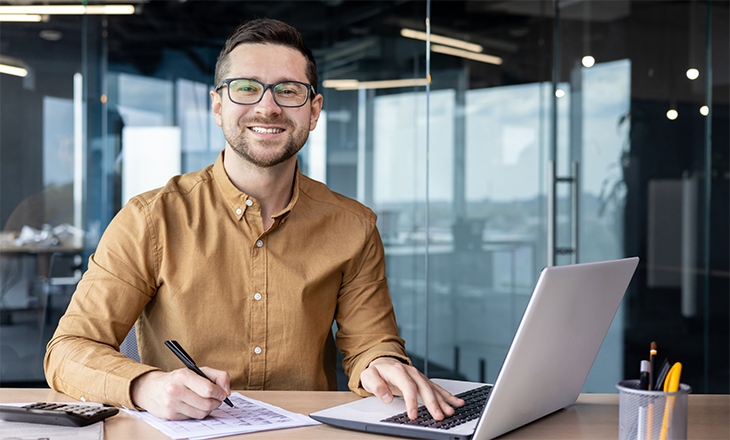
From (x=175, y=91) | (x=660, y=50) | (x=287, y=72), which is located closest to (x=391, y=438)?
(x=287, y=72)

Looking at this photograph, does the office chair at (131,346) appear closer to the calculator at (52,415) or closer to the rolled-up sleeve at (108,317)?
the rolled-up sleeve at (108,317)

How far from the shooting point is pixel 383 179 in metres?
3.59

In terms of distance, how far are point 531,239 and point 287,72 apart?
7.82 ft

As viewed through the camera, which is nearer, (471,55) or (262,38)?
(262,38)

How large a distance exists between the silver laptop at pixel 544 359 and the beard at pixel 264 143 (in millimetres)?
593

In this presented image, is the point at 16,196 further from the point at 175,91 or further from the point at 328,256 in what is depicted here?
the point at 328,256

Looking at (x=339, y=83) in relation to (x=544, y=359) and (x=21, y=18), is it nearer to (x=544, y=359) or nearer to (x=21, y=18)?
(x=21, y=18)

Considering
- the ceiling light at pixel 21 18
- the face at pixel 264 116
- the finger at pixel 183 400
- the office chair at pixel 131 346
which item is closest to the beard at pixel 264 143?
the face at pixel 264 116

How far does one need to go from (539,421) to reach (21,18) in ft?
10.5

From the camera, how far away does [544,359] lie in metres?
0.90

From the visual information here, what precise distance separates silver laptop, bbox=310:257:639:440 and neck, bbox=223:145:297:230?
0.56m

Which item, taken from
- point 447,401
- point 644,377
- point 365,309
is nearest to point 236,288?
point 365,309

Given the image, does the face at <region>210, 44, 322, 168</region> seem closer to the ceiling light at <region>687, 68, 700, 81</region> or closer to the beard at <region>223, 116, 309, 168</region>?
the beard at <region>223, 116, 309, 168</region>

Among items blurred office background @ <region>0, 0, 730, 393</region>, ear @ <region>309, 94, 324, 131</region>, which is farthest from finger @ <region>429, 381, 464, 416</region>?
blurred office background @ <region>0, 0, 730, 393</region>
